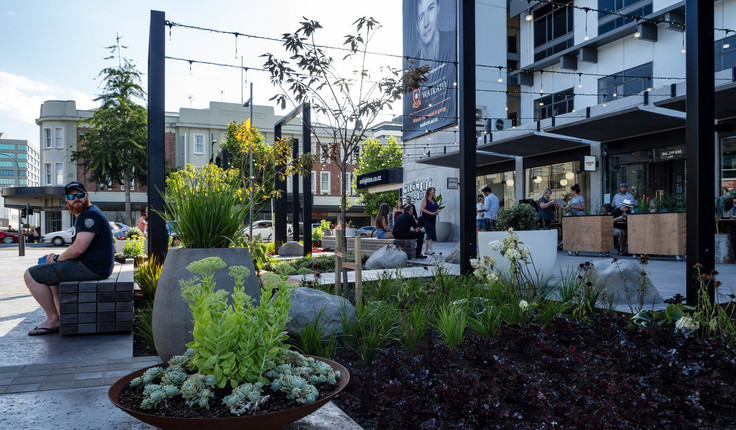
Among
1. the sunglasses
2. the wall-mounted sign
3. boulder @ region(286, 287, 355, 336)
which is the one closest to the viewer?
boulder @ region(286, 287, 355, 336)

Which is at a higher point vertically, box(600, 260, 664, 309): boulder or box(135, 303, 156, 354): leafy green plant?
box(600, 260, 664, 309): boulder

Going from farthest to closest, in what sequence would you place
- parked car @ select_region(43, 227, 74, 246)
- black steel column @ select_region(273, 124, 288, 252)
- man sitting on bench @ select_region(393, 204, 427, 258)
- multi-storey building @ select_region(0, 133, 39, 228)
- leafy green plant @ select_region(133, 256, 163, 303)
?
multi-storey building @ select_region(0, 133, 39, 228)
parked car @ select_region(43, 227, 74, 246)
black steel column @ select_region(273, 124, 288, 252)
man sitting on bench @ select_region(393, 204, 427, 258)
leafy green plant @ select_region(133, 256, 163, 303)

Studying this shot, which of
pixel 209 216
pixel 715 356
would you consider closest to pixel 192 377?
pixel 209 216

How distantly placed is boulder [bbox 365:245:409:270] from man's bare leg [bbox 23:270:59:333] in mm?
5596

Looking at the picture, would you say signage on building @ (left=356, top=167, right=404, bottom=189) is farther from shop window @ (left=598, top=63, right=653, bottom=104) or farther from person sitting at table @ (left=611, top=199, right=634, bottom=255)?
person sitting at table @ (left=611, top=199, right=634, bottom=255)

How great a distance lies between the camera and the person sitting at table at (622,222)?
13047mm

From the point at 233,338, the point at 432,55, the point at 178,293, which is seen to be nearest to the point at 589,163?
the point at 432,55

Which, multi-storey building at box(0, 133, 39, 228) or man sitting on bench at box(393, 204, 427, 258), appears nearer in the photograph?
man sitting on bench at box(393, 204, 427, 258)

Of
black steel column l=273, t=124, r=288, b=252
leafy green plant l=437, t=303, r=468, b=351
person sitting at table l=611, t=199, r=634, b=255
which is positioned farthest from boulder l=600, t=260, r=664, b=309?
black steel column l=273, t=124, r=288, b=252

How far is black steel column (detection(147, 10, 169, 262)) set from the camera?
23.1 feet

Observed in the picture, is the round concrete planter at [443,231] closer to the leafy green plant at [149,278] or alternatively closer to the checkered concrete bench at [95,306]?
the leafy green plant at [149,278]

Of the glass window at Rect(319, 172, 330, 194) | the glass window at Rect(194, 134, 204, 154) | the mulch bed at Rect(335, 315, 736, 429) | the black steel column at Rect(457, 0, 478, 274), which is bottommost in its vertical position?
the mulch bed at Rect(335, 315, 736, 429)

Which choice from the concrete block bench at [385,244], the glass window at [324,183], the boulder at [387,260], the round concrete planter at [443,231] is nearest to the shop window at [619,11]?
the round concrete planter at [443,231]

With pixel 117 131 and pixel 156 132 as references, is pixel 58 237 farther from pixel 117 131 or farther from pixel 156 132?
pixel 156 132
